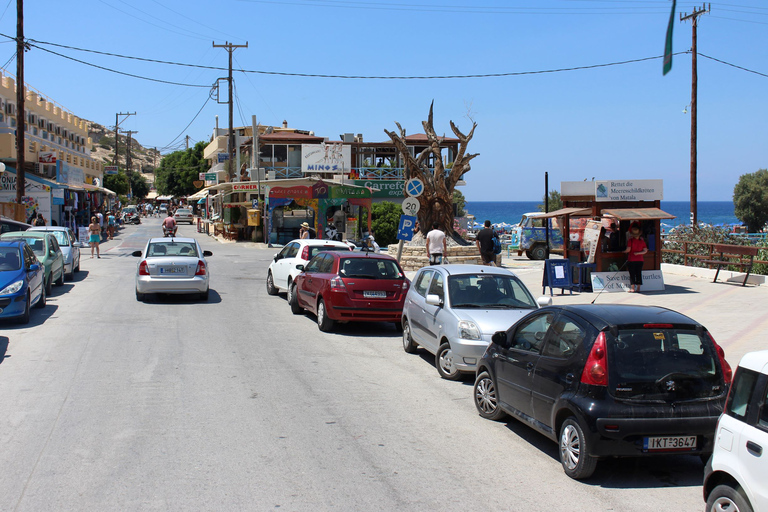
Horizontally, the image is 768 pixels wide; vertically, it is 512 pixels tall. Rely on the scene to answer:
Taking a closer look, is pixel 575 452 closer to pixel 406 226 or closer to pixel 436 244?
pixel 436 244

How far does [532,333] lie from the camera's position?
22.4 feet

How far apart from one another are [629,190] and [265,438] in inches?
556

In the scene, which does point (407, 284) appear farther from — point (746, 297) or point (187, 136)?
point (187, 136)

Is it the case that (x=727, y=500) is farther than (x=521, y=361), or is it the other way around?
(x=521, y=361)

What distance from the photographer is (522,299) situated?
1017 cm

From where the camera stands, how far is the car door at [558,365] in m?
5.88

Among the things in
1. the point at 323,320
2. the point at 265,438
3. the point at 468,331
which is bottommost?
the point at 265,438

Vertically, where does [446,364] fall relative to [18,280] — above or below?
below

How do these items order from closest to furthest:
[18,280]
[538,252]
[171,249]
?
1. [18,280]
2. [171,249]
3. [538,252]

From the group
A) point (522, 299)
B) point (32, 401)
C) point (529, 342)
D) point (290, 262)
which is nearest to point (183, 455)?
point (32, 401)

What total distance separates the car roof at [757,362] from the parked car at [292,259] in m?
12.8

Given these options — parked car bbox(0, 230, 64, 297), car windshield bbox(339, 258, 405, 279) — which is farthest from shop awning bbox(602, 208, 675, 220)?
parked car bbox(0, 230, 64, 297)

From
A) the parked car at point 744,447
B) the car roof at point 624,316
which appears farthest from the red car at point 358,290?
the parked car at point 744,447

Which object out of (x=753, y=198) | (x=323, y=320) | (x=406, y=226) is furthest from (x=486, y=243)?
(x=753, y=198)
